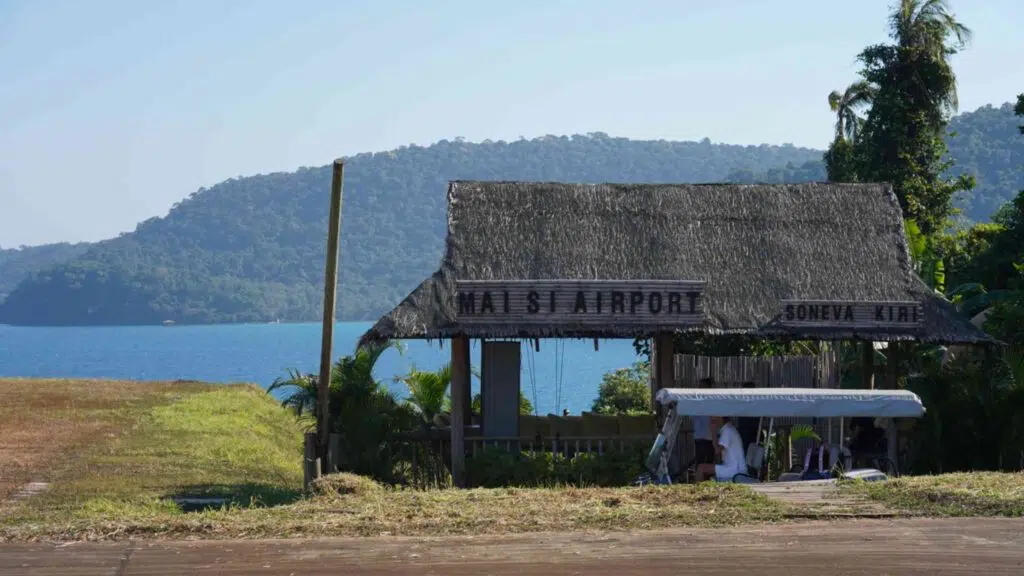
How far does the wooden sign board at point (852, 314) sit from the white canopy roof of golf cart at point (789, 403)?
2.61 m

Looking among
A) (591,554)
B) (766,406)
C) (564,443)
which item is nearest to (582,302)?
(564,443)

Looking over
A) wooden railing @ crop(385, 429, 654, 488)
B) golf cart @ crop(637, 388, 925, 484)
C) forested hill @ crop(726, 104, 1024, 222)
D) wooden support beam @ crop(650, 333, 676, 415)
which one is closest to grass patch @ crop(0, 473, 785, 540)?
golf cart @ crop(637, 388, 925, 484)

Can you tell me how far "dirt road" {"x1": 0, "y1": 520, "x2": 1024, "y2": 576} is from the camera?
12516 millimetres

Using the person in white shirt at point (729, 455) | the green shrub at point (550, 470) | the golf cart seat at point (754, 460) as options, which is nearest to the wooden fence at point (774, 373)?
the green shrub at point (550, 470)

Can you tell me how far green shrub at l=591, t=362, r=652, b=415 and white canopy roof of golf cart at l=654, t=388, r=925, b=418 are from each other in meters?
16.0

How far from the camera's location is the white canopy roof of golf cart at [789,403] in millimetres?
17625

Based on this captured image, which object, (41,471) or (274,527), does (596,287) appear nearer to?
(274,527)

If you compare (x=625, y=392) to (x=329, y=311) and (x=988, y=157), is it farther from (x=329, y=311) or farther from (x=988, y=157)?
(x=988, y=157)

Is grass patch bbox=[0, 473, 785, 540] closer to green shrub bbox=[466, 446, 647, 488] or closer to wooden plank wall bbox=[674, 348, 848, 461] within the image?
green shrub bbox=[466, 446, 647, 488]

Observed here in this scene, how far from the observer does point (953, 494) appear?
1575 centimetres

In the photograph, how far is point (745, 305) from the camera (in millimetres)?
20875

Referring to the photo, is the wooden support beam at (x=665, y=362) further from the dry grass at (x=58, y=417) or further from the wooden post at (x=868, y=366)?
the dry grass at (x=58, y=417)

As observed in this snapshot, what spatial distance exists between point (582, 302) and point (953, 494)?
6.37 metres

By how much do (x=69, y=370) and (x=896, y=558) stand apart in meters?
115
